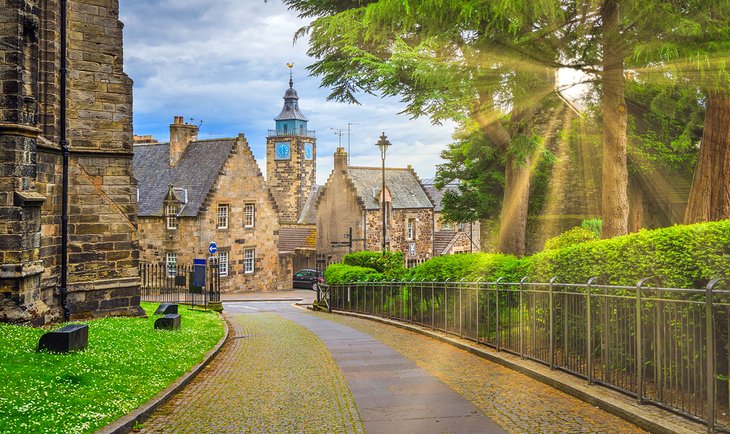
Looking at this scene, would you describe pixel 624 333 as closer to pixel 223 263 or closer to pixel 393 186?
pixel 223 263

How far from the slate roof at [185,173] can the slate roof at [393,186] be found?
12231 millimetres

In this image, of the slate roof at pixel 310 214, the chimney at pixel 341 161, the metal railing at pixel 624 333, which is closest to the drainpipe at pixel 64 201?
the metal railing at pixel 624 333

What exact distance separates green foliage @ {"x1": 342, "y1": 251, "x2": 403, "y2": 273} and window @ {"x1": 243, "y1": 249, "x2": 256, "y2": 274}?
1797cm

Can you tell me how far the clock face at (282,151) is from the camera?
86.4 m

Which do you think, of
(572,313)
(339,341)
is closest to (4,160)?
(339,341)

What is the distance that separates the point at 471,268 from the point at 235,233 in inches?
1410

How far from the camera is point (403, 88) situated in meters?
19.4

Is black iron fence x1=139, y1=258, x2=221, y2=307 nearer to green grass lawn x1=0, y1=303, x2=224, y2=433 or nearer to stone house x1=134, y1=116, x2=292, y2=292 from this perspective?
stone house x1=134, y1=116, x2=292, y2=292

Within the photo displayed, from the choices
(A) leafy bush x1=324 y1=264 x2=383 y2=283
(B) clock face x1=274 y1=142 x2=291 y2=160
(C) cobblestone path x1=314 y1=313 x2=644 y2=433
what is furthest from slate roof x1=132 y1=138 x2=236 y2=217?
(C) cobblestone path x1=314 y1=313 x2=644 y2=433

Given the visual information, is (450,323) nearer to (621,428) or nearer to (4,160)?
(621,428)

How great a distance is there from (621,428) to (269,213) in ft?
150

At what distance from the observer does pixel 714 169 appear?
14.5m

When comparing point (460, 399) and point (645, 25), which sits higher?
point (645, 25)

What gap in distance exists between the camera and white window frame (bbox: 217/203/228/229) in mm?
48688
